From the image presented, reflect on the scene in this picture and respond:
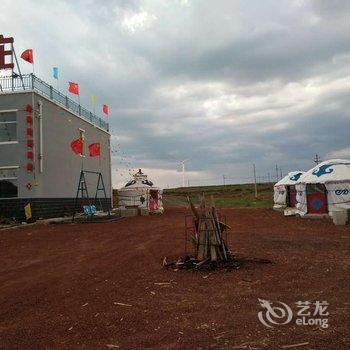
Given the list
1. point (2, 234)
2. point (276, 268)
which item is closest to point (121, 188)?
point (2, 234)

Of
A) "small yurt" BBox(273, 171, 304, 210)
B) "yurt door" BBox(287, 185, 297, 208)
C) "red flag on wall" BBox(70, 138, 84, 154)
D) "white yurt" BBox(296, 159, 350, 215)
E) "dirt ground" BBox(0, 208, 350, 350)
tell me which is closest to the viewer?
"dirt ground" BBox(0, 208, 350, 350)

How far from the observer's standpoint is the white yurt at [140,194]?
34094 millimetres

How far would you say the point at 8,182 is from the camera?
24109mm

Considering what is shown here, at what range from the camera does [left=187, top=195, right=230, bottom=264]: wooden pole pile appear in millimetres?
9375

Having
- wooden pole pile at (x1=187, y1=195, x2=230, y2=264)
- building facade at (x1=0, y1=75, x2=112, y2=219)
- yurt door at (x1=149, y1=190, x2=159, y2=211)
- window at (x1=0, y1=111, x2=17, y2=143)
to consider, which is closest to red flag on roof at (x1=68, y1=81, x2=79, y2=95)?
building facade at (x1=0, y1=75, x2=112, y2=219)

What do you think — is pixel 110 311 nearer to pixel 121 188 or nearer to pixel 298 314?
pixel 298 314

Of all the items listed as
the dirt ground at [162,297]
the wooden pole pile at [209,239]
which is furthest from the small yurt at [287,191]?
the wooden pole pile at [209,239]

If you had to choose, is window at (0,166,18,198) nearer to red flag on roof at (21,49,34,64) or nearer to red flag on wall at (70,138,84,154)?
red flag on wall at (70,138,84,154)

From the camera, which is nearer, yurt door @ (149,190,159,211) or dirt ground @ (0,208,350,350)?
dirt ground @ (0,208,350,350)

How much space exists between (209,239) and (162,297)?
2.56 m

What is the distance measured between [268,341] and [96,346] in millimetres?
2095

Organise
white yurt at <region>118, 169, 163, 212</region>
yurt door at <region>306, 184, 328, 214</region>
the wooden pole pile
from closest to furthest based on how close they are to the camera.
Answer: the wooden pole pile, yurt door at <region>306, 184, 328, 214</region>, white yurt at <region>118, 169, 163, 212</region>

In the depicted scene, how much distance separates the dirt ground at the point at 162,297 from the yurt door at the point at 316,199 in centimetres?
1097

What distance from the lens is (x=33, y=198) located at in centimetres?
2400
